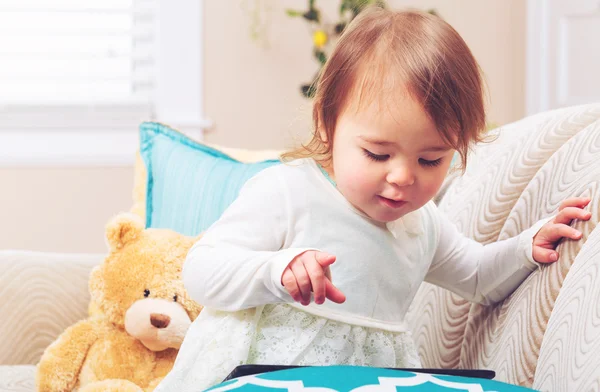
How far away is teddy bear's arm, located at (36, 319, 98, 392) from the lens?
1257mm

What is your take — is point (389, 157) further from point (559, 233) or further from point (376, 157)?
point (559, 233)

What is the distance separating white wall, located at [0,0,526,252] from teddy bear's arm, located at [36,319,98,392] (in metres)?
1.70

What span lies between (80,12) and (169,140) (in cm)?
158

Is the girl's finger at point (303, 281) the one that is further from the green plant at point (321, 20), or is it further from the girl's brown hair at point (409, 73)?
the green plant at point (321, 20)

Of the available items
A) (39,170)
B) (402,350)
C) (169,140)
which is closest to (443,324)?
(402,350)

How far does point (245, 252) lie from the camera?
865mm

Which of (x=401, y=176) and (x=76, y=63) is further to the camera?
(x=76, y=63)

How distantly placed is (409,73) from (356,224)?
0.20 meters

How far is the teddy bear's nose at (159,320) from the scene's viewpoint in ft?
3.83

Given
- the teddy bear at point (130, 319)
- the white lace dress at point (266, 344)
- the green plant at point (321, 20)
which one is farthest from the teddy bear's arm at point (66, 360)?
the green plant at point (321, 20)

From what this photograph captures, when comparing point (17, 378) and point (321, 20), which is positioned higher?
point (321, 20)

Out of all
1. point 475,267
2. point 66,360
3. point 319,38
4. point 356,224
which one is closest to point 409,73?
point 356,224

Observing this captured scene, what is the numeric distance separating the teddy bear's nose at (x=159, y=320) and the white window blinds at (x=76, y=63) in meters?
1.92

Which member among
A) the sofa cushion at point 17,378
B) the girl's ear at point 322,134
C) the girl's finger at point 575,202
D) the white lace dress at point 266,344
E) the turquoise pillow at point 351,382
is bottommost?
the sofa cushion at point 17,378
